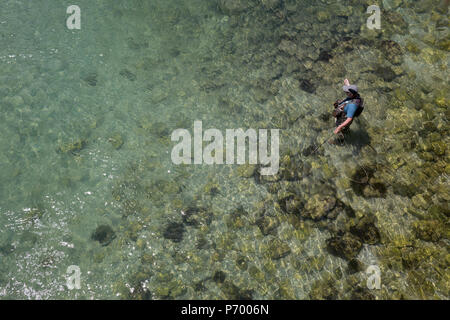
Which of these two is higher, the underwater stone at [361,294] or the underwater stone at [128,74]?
the underwater stone at [128,74]

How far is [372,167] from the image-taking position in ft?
32.8

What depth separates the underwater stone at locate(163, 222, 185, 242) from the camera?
8.78m

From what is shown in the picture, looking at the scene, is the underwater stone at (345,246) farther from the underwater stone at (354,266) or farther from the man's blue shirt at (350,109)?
the man's blue shirt at (350,109)

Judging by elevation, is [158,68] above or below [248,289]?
above

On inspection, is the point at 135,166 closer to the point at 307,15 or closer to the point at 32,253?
the point at 32,253

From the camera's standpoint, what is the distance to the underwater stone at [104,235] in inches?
341

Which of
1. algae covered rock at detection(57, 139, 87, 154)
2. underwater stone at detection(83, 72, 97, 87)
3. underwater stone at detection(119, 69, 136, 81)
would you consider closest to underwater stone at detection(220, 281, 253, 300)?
algae covered rock at detection(57, 139, 87, 154)

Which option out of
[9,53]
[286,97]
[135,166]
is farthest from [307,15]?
[9,53]

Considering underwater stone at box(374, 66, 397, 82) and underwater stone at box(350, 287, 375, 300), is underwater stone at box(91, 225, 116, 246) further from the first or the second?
underwater stone at box(374, 66, 397, 82)

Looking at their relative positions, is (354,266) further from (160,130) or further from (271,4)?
(271,4)

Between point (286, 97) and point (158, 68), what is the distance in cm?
530

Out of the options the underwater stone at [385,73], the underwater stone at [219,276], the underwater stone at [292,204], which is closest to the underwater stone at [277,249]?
the underwater stone at [292,204]

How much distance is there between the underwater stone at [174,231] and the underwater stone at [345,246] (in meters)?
4.17

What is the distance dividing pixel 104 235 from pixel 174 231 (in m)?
1.98
